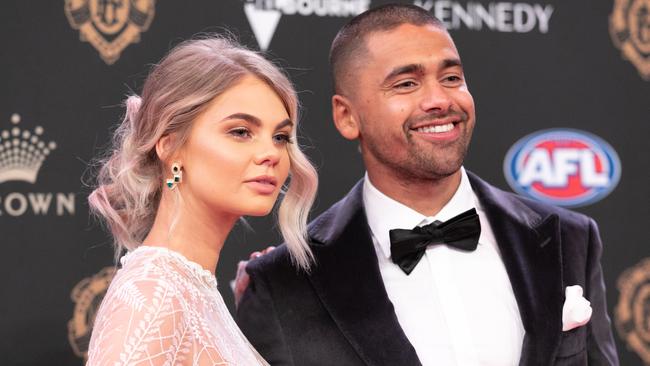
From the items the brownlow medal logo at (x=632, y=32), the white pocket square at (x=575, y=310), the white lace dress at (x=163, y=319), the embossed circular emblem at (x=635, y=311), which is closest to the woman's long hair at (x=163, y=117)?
the white lace dress at (x=163, y=319)

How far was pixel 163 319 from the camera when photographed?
1.90 meters

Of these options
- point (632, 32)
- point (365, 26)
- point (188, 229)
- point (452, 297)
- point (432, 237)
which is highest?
point (365, 26)

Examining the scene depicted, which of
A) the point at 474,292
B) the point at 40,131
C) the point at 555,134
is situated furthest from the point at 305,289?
the point at 555,134

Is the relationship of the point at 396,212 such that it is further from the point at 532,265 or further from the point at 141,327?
the point at 141,327

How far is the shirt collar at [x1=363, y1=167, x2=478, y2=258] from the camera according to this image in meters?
2.57

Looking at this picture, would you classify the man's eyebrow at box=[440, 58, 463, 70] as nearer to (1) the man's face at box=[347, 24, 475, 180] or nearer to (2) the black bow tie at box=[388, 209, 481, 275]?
(1) the man's face at box=[347, 24, 475, 180]

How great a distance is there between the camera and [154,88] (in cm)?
221

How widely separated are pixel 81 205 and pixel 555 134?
5.48 ft

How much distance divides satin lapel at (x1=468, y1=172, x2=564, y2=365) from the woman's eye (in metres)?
0.65

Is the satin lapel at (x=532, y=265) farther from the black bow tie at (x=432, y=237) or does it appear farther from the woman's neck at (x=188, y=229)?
the woman's neck at (x=188, y=229)

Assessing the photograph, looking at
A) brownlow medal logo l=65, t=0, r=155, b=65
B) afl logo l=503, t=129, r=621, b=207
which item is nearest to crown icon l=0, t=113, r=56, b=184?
brownlow medal logo l=65, t=0, r=155, b=65

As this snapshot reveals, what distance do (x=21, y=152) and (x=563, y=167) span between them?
1853 millimetres

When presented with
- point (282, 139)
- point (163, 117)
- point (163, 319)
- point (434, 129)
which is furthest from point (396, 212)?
point (163, 319)

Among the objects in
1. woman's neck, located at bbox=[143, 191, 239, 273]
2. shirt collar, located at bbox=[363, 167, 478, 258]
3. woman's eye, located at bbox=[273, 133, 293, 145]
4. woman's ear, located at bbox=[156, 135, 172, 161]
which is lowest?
shirt collar, located at bbox=[363, 167, 478, 258]
